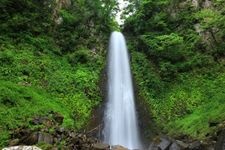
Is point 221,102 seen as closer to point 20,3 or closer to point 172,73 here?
point 172,73

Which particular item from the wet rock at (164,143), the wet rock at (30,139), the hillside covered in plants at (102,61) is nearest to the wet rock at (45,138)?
the wet rock at (30,139)

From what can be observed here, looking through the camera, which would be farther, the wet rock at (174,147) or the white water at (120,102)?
the white water at (120,102)

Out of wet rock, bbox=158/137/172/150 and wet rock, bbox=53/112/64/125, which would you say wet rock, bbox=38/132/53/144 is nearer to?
wet rock, bbox=53/112/64/125

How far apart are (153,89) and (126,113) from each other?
3406 mm

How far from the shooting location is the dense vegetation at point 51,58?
17469 mm

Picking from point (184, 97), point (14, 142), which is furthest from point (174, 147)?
point (184, 97)

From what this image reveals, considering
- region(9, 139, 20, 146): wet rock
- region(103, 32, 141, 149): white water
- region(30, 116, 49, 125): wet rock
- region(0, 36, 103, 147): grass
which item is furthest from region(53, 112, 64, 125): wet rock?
region(103, 32, 141, 149): white water

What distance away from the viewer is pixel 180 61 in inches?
1001

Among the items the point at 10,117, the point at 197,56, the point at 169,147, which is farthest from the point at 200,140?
the point at 197,56

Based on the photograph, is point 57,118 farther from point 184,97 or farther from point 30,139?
point 184,97

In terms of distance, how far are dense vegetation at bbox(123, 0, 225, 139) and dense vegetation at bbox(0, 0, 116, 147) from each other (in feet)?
10.5

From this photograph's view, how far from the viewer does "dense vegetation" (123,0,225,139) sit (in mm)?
19953

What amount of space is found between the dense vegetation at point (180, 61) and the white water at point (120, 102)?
2.96ft

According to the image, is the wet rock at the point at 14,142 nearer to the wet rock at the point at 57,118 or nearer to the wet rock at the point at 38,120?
the wet rock at the point at 38,120
